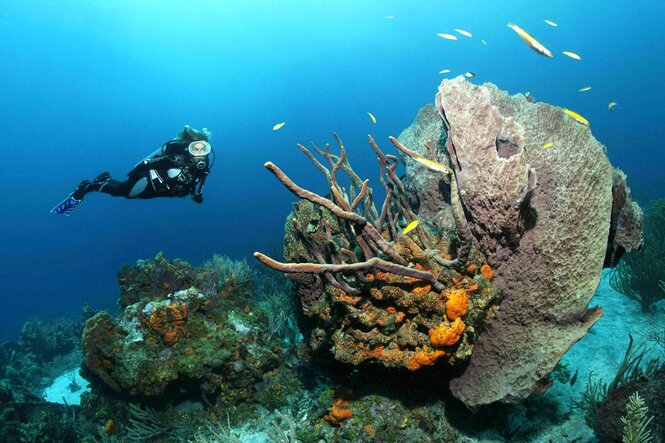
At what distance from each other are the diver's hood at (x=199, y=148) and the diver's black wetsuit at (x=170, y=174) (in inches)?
3.5

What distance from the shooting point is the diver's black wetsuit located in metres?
6.84

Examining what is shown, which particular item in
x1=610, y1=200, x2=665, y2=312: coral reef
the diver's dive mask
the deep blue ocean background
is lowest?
x1=610, y1=200, x2=665, y2=312: coral reef

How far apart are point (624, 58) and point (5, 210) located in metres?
171

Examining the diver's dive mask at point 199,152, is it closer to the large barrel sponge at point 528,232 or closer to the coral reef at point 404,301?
the coral reef at point 404,301

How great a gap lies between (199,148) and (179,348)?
143 inches

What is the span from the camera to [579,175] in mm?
3049

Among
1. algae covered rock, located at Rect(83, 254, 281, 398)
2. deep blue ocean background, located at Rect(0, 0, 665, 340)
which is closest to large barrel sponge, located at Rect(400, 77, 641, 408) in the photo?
algae covered rock, located at Rect(83, 254, 281, 398)

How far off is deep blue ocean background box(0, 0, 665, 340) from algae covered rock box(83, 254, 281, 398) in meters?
55.2

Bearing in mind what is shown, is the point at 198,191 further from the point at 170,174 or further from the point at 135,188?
the point at 135,188

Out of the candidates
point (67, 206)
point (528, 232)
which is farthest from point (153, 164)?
point (528, 232)

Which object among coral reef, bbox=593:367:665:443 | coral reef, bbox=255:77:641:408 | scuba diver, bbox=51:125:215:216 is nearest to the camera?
coral reef, bbox=593:367:665:443

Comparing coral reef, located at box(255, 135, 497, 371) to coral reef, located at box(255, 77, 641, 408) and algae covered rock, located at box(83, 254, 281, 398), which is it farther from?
algae covered rock, located at box(83, 254, 281, 398)

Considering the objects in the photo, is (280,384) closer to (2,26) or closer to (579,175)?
(579,175)

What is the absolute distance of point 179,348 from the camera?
5.06 meters
